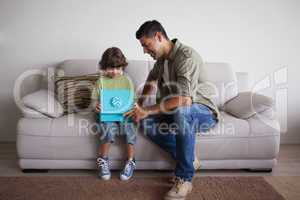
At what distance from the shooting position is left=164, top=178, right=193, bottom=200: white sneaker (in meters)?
1.86

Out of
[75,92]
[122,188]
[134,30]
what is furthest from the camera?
[134,30]

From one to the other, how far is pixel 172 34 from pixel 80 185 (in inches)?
63.2

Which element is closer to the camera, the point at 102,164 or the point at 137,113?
the point at 137,113

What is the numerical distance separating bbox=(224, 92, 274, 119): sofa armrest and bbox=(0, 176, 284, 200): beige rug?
0.46 m

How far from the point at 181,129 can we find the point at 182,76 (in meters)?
0.32

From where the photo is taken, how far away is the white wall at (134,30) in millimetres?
2852

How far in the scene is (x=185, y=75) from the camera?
72.6 inches

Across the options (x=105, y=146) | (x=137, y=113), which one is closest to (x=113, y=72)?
(x=137, y=113)

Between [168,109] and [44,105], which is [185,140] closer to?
[168,109]

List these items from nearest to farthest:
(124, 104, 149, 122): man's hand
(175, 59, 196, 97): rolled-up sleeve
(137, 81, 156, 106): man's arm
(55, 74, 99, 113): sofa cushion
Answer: (175, 59, 196, 97): rolled-up sleeve < (124, 104, 149, 122): man's hand < (137, 81, 156, 106): man's arm < (55, 74, 99, 113): sofa cushion

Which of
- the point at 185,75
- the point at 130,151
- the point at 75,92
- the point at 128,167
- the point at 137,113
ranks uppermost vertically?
the point at 185,75

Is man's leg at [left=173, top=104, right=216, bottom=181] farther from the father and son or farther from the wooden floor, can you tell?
the wooden floor

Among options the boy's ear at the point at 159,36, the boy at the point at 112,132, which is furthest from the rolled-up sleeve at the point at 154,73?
the boy's ear at the point at 159,36

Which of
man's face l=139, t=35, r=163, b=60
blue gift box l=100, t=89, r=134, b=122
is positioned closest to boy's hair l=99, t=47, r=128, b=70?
blue gift box l=100, t=89, r=134, b=122
